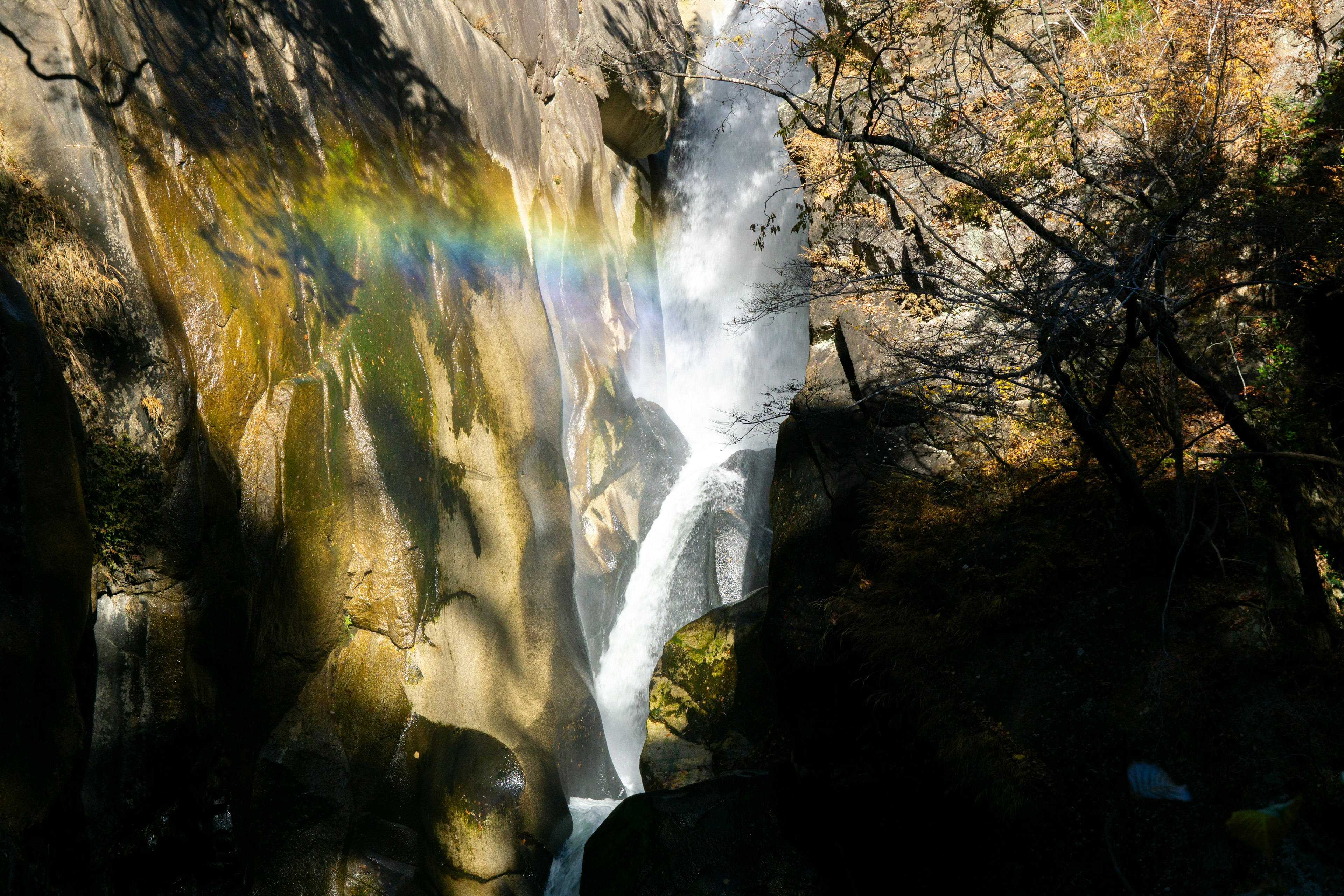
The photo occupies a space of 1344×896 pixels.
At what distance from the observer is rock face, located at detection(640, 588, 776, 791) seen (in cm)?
789

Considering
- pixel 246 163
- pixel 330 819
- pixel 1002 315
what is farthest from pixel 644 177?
pixel 330 819

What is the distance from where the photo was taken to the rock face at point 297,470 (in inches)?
182

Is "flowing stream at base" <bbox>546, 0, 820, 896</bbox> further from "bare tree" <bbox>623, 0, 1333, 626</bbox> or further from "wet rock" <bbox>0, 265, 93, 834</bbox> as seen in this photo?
"wet rock" <bbox>0, 265, 93, 834</bbox>

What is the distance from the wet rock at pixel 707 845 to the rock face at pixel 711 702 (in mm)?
923

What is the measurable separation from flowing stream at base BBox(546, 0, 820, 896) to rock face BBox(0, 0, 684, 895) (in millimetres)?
2372

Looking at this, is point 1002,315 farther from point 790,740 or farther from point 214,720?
point 214,720

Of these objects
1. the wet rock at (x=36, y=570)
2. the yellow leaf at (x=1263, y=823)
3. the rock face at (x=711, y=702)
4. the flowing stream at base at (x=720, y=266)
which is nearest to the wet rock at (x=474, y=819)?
the rock face at (x=711, y=702)

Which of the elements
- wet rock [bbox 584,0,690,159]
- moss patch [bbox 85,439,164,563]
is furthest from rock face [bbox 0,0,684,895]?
wet rock [bbox 584,0,690,159]

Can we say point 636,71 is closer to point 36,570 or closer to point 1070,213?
point 1070,213

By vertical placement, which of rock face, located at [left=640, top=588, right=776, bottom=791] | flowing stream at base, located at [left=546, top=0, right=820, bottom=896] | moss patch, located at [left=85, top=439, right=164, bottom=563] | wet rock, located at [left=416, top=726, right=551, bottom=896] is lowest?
wet rock, located at [left=416, top=726, right=551, bottom=896]

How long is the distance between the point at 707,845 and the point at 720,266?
1232cm

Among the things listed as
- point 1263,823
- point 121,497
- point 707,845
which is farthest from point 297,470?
point 1263,823

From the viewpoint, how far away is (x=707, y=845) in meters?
6.28

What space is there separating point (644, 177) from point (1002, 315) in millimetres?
12910
